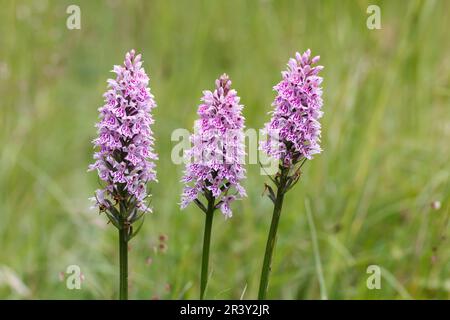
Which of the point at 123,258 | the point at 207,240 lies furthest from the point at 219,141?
the point at 123,258

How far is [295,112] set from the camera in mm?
2785

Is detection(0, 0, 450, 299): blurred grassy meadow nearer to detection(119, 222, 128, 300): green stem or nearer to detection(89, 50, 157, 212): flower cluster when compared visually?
detection(119, 222, 128, 300): green stem

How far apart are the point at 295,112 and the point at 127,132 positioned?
73 cm

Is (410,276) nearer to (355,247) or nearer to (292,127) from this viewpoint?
(355,247)

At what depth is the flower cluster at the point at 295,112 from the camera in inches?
109

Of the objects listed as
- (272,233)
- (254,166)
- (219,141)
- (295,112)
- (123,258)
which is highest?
(295,112)

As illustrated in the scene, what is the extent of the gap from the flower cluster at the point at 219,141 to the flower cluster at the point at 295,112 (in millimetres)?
150

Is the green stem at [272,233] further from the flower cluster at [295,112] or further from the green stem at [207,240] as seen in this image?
the green stem at [207,240]

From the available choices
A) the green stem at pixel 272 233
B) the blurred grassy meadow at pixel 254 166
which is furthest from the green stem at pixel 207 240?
the blurred grassy meadow at pixel 254 166

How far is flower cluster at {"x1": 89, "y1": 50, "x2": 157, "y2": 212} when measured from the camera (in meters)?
2.79

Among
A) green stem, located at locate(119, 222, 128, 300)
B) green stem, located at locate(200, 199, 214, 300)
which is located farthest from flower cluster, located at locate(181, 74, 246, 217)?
green stem, located at locate(119, 222, 128, 300)

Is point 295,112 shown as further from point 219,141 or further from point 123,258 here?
point 123,258
